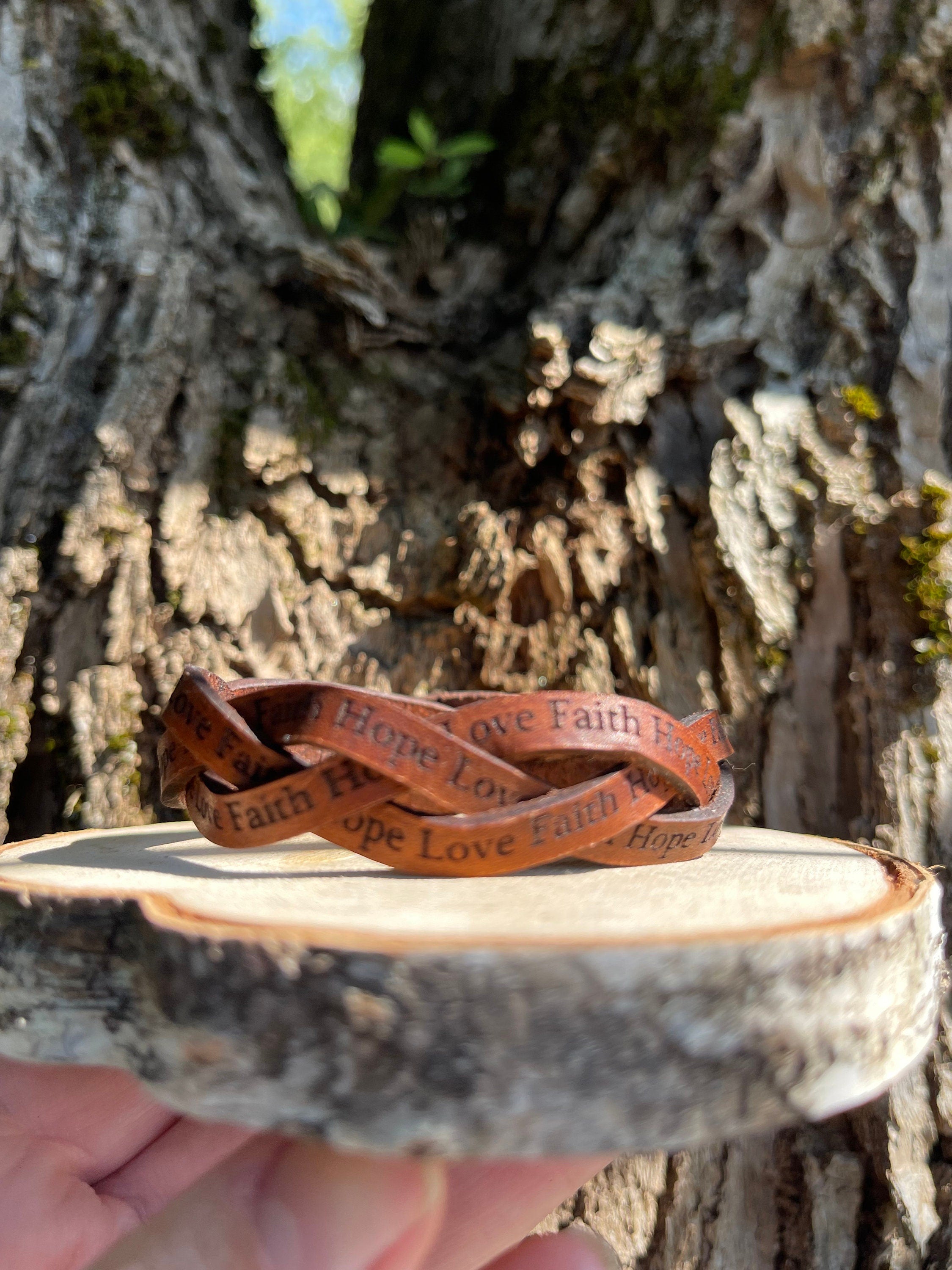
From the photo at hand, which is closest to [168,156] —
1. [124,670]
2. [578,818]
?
[124,670]

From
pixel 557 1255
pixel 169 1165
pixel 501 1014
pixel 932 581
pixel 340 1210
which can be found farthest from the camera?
pixel 932 581

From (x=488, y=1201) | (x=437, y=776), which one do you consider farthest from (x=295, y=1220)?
(x=437, y=776)

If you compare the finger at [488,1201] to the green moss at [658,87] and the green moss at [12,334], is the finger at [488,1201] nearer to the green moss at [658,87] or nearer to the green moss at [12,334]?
the green moss at [12,334]

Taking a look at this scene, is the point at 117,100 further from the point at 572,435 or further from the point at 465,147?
the point at 572,435

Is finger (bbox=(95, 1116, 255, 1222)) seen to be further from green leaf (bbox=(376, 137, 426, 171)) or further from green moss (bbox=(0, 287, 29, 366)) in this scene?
green leaf (bbox=(376, 137, 426, 171))

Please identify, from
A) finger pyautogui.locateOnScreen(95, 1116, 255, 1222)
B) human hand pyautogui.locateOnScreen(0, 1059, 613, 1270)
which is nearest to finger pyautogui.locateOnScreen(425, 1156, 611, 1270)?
human hand pyautogui.locateOnScreen(0, 1059, 613, 1270)

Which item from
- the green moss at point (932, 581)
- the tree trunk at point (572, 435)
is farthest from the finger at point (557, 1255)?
the green moss at point (932, 581)
